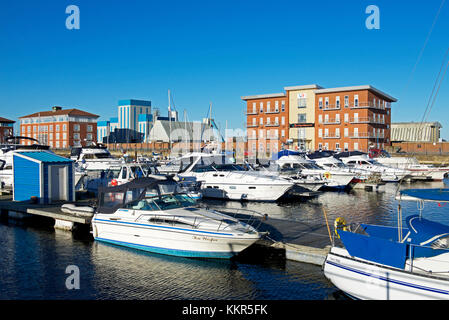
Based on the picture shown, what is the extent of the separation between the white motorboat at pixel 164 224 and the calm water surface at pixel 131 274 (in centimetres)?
44

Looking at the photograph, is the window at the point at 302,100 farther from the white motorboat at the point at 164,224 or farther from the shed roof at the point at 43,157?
the white motorboat at the point at 164,224

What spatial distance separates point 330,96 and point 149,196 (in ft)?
179

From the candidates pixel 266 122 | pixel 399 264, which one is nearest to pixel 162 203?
pixel 399 264

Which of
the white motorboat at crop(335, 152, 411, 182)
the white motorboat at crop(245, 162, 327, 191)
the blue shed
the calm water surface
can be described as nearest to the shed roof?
the blue shed

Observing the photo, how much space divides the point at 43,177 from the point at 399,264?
18741mm

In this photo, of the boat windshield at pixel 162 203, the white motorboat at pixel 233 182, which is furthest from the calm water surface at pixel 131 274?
the white motorboat at pixel 233 182

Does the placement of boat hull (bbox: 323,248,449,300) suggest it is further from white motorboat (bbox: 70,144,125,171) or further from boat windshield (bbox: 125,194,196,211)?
white motorboat (bbox: 70,144,125,171)

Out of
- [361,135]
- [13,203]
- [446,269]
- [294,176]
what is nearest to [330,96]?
[361,135]

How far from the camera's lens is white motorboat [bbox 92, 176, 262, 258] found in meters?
14.1

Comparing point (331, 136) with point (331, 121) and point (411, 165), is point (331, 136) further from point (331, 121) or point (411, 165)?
point (411, 165)

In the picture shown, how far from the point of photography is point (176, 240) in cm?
1469

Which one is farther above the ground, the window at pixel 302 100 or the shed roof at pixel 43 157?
the window at pixel 302 100

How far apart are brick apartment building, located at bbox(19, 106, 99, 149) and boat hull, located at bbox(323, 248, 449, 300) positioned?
90532mm

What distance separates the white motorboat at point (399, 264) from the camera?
9.64 meters
